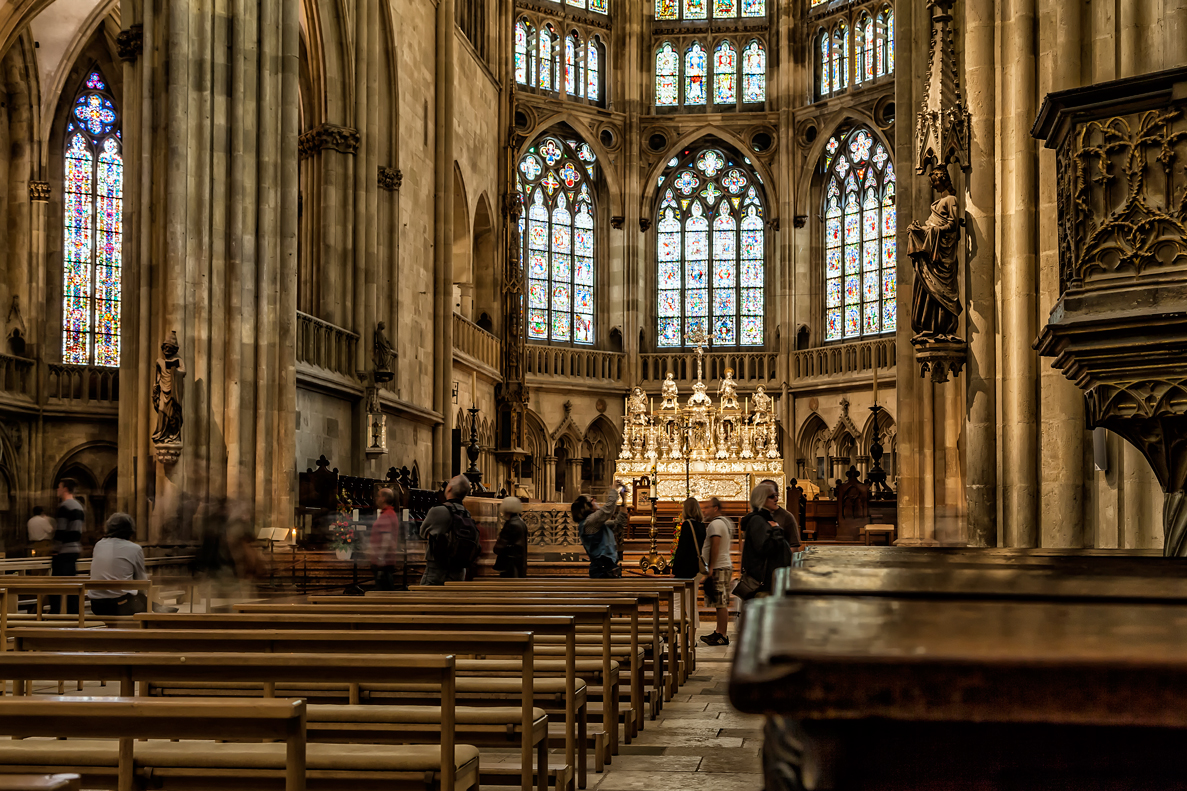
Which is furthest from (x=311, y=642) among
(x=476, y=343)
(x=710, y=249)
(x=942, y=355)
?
(x=710, y=249)

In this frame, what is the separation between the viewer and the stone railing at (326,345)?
70.8 feet

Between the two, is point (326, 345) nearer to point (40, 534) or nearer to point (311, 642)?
point (40, 534)

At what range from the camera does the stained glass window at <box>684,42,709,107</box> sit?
120 feet

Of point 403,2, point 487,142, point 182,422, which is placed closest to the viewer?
point 182,422

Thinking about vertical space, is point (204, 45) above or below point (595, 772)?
above

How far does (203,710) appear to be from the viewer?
A: 2.79 meters

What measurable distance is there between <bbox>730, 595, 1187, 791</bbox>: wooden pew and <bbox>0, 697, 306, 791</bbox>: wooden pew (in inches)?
75.8

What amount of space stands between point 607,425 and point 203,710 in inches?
1291

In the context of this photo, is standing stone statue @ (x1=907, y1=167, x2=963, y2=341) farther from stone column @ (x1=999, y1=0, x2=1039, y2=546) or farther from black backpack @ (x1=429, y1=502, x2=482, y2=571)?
black backpack @ (x1=429, y1=502, x2=482, y2=571)

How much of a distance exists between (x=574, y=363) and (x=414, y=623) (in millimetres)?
29934

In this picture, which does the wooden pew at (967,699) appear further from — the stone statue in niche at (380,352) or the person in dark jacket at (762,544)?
the stone statue in niche at (380,352)

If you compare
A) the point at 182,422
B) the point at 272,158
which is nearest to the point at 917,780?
the point at 182,422

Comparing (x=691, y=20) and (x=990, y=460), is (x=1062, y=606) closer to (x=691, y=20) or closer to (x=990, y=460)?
(x=990, y=460)

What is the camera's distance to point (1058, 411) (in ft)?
28.9
